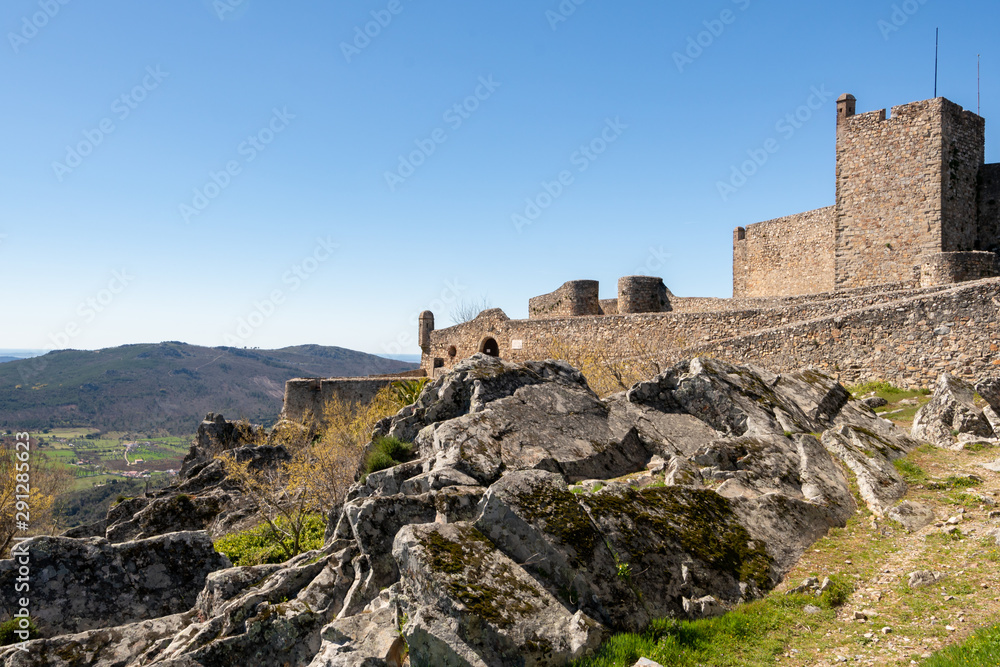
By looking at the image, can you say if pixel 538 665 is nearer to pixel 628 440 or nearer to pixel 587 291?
pixel 628 440

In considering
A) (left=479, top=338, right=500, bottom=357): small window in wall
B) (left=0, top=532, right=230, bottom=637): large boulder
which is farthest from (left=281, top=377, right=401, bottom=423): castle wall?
(left=0, top=532, right=230, bottom=637): large boulder

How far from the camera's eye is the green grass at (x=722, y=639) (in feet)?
17.0

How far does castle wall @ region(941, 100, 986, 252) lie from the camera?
2259 cm

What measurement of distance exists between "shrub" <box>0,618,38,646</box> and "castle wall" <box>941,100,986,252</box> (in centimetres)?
2691

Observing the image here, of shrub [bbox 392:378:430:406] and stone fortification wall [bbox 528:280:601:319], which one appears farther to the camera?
stone fortification wall [bbox 528:280:601:319]

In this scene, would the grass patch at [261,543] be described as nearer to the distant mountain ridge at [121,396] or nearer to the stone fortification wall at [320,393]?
the stone fortification wall at [320,393]

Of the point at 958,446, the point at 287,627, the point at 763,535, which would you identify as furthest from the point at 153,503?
the point at 958,446

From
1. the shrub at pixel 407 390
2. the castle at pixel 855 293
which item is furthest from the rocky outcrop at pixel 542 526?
the shrub at pixel 407 390

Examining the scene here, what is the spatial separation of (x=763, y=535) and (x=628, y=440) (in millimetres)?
2856

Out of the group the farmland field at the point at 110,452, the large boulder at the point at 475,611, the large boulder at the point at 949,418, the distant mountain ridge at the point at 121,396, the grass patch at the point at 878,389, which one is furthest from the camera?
the distant mountain ridge at the point at 121,396

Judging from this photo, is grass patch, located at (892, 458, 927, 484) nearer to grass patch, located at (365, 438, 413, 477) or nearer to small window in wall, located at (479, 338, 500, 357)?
grass patch, located at (365, 438, 413, 477)

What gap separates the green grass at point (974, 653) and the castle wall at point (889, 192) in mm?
20921

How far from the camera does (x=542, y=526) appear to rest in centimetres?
589

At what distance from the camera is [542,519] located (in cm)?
597
